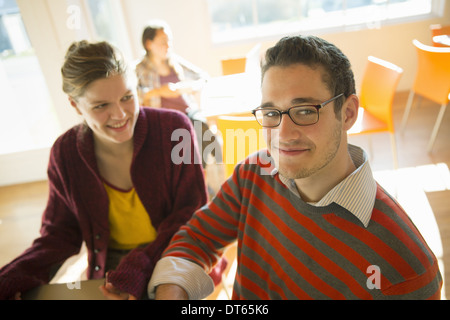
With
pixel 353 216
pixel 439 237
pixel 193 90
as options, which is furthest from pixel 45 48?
pixel 439 237

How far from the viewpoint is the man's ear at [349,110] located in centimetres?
87

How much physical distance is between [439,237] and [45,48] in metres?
3.21

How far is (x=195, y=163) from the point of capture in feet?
4.37

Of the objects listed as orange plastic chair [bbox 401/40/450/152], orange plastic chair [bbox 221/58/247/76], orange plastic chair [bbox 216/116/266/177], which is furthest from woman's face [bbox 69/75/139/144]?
orange plastic chair [bbox 401/40/450/152]

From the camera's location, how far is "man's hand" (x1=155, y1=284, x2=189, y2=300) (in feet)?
3.04

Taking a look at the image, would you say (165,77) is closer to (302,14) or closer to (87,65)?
(87,65)

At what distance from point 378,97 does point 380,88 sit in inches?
2.8

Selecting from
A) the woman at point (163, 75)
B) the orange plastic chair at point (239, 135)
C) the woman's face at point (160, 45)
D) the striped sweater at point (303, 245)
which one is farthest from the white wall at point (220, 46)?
the striped sweater at point (303, 245)

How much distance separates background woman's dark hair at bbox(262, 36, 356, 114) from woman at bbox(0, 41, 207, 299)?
588 millimetres

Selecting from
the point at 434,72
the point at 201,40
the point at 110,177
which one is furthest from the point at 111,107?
the point at 201,40

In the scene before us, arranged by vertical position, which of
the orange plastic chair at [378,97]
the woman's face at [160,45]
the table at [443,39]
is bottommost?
the orange plastic chair at [378,97]

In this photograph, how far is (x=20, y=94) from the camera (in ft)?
10.5

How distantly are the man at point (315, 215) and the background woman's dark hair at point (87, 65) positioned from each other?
1.83 ft

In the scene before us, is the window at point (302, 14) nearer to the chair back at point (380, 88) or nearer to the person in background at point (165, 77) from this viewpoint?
the person in background at point (165, 77)
